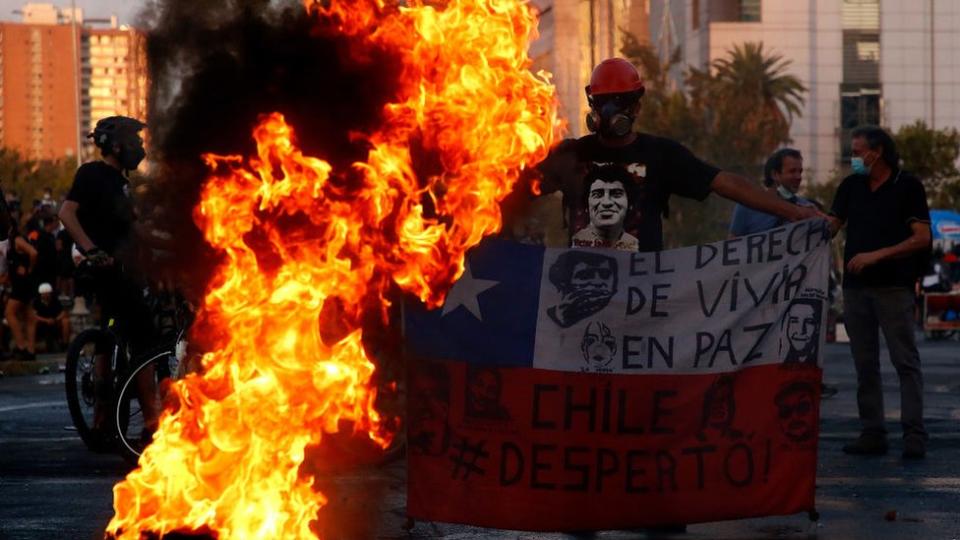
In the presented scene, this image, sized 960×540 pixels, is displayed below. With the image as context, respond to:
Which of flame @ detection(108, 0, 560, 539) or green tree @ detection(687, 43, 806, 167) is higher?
green tree @ detection(687, 43, 806, 167)

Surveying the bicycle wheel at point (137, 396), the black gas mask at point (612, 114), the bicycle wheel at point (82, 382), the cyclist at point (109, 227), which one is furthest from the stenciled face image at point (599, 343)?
the bicycle wheel at point (82, 382)

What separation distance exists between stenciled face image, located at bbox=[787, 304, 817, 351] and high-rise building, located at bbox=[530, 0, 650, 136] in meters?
1.29

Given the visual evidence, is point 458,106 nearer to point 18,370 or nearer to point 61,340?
point 18,370

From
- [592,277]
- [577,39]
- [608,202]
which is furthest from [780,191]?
[577,39]

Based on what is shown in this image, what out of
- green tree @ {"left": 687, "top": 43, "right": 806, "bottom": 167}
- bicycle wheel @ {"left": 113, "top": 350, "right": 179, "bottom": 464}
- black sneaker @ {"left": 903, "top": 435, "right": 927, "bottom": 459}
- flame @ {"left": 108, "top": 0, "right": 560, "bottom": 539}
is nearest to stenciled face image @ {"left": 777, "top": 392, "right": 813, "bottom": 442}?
flame @ {"left": 108, "top": 0, "right": 560, "bottom": 539}

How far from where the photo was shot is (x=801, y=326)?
762 centimetres

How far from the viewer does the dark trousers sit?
11.3 m

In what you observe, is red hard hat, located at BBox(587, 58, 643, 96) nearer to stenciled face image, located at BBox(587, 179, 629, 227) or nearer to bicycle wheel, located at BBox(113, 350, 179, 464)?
stenciled face image, located at BBox(587, 179, 629, 227)

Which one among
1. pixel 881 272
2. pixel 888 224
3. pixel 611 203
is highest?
pixel 611 203

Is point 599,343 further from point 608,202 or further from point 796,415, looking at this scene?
point 796,415

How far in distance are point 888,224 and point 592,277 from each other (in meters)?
4.34

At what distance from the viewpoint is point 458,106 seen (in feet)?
23.1

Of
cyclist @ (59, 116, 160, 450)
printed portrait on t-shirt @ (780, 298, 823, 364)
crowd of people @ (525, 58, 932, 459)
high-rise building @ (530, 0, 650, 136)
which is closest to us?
printed portrait on t-shirt @ (780, 298, 823, 364)

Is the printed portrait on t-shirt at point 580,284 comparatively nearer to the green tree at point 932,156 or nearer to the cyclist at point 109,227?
the cyclist at point 109,227
